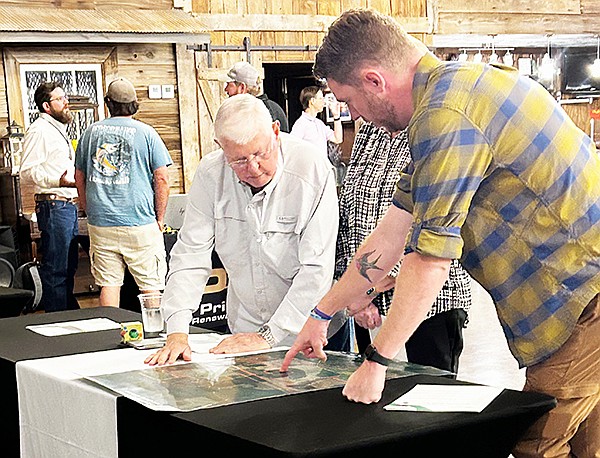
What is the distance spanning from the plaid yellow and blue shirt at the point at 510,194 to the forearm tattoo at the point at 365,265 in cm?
31

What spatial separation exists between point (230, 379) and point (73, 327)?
1076mm

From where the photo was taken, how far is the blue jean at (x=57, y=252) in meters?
6.38

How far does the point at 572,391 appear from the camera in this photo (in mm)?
2215

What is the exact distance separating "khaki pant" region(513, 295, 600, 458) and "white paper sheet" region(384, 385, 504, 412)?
4.8 inches

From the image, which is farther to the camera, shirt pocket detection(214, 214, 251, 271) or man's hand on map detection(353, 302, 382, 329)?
man's hand on map detection(353, 302, 382, 329)

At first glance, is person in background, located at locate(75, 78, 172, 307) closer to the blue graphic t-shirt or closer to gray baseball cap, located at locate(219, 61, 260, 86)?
the blue graphic t-shirt

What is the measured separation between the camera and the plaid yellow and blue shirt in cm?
204

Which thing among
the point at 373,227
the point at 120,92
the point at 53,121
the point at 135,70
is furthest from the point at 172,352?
the point at 135,70

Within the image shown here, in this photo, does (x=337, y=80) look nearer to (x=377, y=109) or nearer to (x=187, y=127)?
(x=377, y=109)

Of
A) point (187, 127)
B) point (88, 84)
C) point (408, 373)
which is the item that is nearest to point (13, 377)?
point (408, 373)

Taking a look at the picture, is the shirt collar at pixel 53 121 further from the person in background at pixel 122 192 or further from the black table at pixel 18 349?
the black table at pixel 18 349

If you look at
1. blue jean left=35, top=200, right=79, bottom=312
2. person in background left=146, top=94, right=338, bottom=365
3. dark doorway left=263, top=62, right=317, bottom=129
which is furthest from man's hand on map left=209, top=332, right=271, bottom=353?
dark doorway left=263, top=62, right=317, bottom=129

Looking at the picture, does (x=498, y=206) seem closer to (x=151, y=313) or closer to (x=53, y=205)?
(x=151, y=313)

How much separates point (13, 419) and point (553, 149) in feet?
5.77
